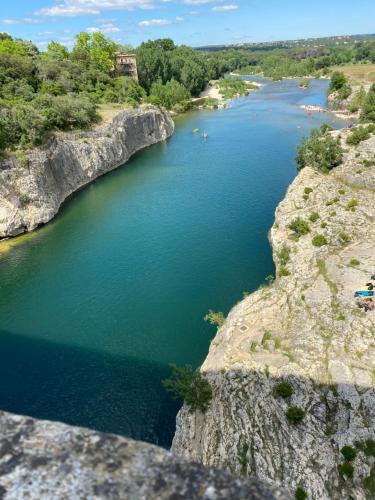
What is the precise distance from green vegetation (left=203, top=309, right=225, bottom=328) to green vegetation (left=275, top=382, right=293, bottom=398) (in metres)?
9.35

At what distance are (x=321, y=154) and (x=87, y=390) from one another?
147ft

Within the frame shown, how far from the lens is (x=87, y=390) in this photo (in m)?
27.8

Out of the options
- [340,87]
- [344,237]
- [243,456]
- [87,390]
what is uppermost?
[340,87]

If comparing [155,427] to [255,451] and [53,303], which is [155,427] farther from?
[53,303]

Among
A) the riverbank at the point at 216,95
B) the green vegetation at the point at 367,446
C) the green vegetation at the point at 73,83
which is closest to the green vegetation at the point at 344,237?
the green vegetation at the point at 367,446

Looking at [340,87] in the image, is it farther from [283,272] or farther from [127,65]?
[283,272]

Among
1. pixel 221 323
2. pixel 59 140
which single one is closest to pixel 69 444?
pixel 221 323

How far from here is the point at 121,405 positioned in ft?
86.4

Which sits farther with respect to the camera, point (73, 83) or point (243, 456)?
point (73, 83)

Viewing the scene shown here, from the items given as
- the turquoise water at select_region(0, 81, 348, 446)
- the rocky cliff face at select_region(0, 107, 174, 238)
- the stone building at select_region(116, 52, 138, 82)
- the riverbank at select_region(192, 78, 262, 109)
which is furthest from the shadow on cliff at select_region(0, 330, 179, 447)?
the riverbank at select_region(192, 78, 262, 109)

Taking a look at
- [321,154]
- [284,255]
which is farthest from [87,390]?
[321,154]

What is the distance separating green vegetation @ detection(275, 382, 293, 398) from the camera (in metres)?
22.2

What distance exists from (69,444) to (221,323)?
2552 centimetres

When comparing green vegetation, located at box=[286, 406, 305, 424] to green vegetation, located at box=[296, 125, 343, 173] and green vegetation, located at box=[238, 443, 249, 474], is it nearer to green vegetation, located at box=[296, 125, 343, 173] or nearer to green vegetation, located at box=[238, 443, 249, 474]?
green vegetation, located at box=[238, 443, 249, 474]
